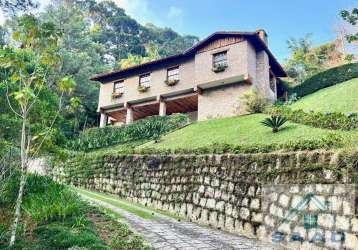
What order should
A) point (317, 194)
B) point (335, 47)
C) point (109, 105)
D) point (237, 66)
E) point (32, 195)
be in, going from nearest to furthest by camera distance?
point (317, 194), point (32, 195), point (237, 66), point (109, 105), point (335, 47)

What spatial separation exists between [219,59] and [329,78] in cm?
747

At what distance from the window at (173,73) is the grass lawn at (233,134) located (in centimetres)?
552

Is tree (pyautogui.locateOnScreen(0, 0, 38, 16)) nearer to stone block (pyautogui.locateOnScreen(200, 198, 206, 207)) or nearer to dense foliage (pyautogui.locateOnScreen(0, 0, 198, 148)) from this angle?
stone block (pyautogui.locateOnScreen(200, 198, 206, 207))

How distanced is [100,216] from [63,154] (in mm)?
2053

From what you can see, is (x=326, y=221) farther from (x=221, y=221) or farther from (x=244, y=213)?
(x=221, y=221)

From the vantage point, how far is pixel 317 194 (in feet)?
19.6

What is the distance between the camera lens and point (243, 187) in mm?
7684

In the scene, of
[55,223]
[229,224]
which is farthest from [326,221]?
[55,223]

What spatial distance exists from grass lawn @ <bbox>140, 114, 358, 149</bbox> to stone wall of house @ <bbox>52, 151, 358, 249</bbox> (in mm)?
2298

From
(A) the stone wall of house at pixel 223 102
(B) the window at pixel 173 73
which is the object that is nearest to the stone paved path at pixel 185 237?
(A) the stone wall of house at pixel 223 102

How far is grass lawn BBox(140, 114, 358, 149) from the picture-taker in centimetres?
1089

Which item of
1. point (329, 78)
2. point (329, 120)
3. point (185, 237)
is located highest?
point (329, 78)

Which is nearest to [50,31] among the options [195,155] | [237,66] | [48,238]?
[48,238]

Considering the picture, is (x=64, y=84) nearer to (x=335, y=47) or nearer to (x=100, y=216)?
(x=100, y=216)
